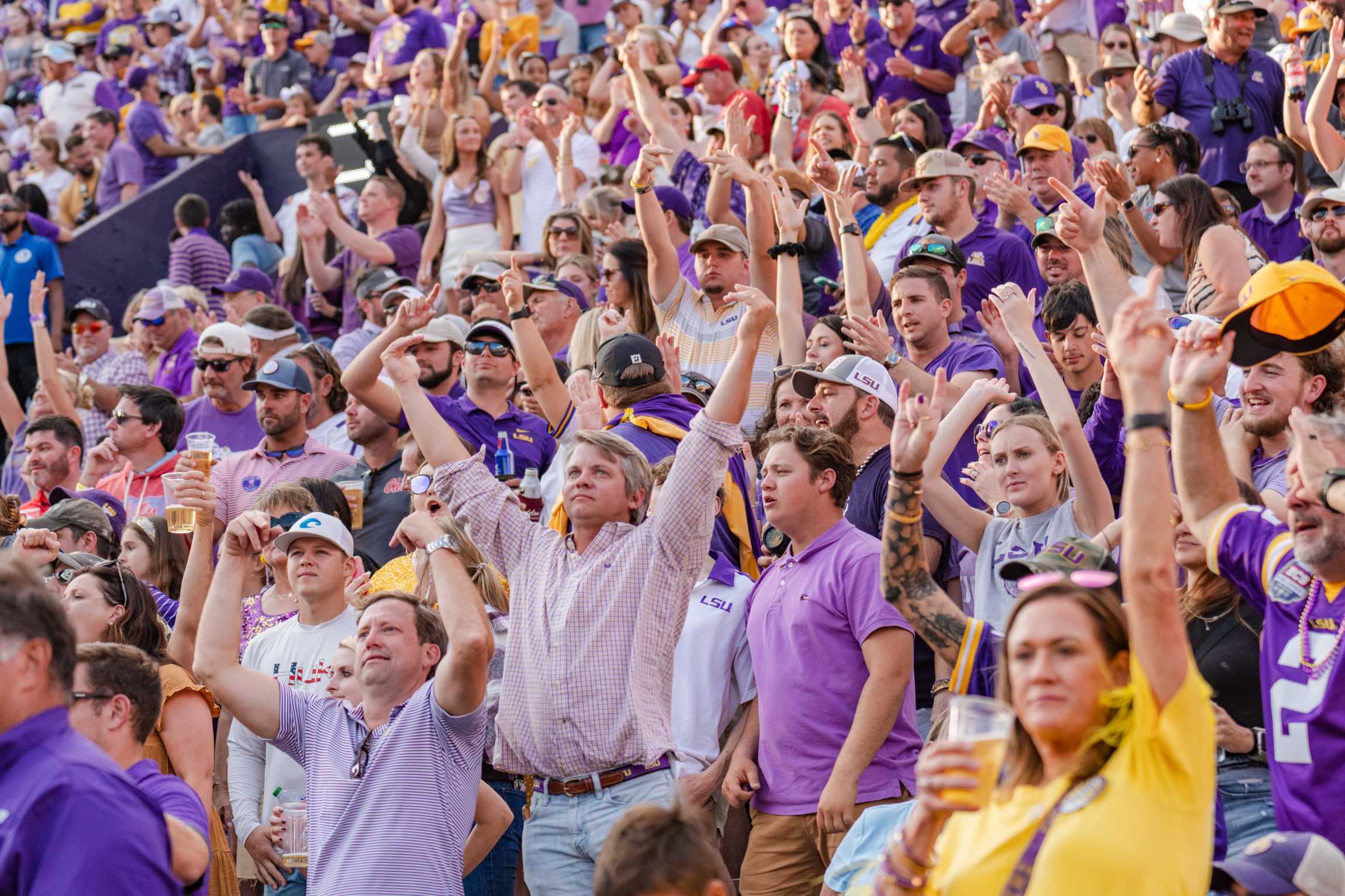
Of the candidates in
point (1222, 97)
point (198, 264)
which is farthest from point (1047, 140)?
point (198, 264)

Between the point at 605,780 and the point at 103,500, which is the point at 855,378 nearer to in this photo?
the point at 605,780

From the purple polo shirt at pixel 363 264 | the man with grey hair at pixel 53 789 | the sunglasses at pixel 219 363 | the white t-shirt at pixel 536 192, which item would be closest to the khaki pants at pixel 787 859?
the man with grey hair at pixel 53 789

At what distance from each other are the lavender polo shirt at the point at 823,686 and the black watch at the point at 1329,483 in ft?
5.07

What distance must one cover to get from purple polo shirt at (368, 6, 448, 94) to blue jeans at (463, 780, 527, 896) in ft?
35.4

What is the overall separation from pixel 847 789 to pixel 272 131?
12651 millimetres

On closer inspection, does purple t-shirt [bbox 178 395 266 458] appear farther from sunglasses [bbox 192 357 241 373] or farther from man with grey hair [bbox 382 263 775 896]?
man with grey hair [bbox 382 263 775 896]

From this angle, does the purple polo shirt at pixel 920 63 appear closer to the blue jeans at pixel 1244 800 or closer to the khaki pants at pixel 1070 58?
the khaki pants at pixel 1070 58

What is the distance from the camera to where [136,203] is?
14.9 m

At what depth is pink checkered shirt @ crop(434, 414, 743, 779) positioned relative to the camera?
15.1 ft

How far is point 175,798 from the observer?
3.50 metres

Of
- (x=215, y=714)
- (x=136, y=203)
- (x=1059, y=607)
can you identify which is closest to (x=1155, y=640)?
(x=1059, y=607)

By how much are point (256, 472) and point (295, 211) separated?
6298mm

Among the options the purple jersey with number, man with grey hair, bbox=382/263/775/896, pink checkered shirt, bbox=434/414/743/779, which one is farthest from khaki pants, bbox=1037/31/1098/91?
the purple jersey with number

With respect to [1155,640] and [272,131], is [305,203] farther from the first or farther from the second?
[1155,640]
